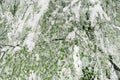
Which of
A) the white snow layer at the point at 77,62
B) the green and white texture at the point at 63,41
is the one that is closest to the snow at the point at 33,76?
the green and white texture at the point at 63,41

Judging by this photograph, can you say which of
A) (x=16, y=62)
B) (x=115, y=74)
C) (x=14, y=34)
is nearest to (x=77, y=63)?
(x=115, y=74)

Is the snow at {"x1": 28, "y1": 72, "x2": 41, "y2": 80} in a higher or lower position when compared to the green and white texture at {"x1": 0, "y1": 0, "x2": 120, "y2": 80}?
lower

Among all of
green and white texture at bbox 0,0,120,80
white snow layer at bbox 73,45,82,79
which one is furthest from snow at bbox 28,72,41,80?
white snow layer at bbox 73,45,82,79

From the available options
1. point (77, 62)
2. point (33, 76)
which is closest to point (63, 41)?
point (77, 62)

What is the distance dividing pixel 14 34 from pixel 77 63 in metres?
2.90

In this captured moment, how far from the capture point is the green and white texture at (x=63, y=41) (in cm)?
886

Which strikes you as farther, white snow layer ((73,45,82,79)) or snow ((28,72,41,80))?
snow ((28,72,41,80))

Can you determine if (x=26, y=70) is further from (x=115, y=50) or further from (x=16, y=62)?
(x=115, y=50)

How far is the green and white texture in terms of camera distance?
8.86 meters

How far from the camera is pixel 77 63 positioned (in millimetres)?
8883

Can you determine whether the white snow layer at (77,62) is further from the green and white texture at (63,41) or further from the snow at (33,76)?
the snow at (33,76)

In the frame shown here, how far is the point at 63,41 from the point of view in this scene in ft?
30.5

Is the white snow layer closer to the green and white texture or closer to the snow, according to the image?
the green and white texture

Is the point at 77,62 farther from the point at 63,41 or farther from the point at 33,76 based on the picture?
the point at 33,76
